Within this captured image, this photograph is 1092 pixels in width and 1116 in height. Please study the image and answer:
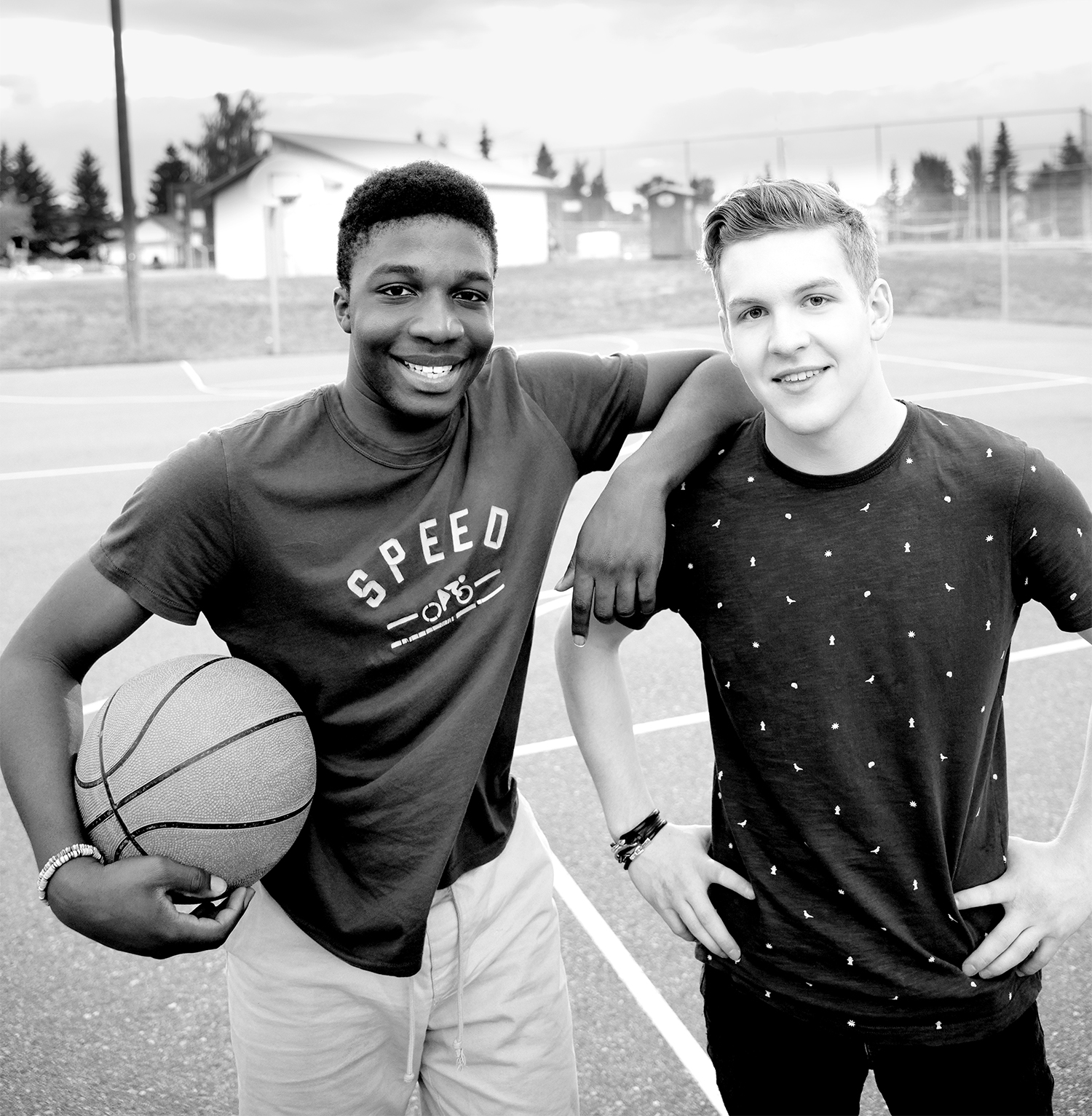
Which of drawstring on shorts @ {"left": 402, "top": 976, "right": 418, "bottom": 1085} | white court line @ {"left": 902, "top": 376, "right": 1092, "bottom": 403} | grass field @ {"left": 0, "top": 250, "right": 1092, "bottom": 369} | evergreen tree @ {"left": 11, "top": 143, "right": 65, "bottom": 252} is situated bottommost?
drawstring on shorts @ {"left": 402, "top": 976, "right": 418, "bottom": 1085}

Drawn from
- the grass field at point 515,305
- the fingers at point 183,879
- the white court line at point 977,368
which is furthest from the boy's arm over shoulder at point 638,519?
the grass field at point 515,305

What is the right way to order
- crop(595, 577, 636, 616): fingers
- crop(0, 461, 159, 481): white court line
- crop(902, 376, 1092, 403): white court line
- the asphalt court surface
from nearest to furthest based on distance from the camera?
1. crop(595, 577, 636, 616): fingers
2. the asphalt court surface
3. crop(0, 461, 159, 481): white court line
4. crop(902, 376, 1092, 403): white court line

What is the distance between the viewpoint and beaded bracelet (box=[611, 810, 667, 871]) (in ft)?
7.58

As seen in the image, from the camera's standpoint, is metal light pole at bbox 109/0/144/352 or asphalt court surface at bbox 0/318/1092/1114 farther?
metal light pole at bbox 109/0/144/352

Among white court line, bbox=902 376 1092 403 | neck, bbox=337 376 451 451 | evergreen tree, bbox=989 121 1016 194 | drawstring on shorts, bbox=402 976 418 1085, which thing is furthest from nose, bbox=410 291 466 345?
evergreen tree, bbox=989 121 1016 194

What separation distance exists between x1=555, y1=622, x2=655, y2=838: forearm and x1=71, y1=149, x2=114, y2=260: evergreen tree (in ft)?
366

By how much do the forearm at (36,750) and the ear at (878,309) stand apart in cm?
150

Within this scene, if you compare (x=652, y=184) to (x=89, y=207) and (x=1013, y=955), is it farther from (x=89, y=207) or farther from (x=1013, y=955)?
(x=89, y=207)

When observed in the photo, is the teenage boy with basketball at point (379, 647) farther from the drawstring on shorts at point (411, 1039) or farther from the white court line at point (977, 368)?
the white court line at point (977, 368)

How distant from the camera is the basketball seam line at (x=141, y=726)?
7.04 feet

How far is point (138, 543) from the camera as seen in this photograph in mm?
2121

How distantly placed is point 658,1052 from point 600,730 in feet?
4.40

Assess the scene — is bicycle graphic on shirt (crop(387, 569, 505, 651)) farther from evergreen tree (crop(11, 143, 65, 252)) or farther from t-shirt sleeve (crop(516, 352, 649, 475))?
evergreen tree (crop(11, 143, 65, 252))

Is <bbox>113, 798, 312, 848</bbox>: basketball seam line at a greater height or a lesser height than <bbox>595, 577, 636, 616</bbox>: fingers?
lesser
